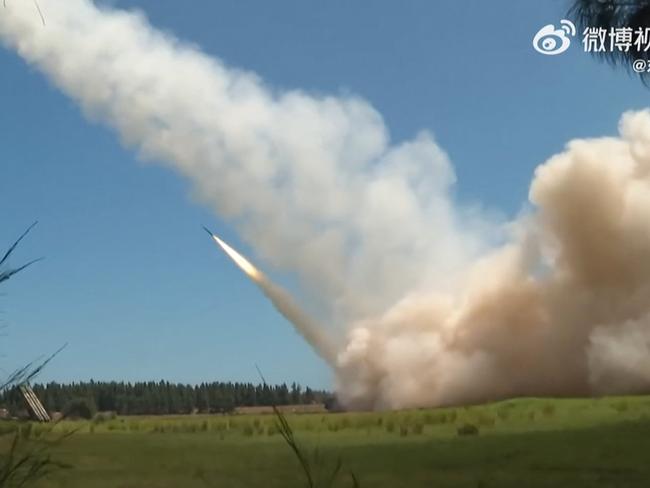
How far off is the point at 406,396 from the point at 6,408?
8.46 metres

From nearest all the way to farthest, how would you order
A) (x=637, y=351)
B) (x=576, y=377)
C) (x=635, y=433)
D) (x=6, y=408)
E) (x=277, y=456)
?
(x=6, y=408), (x=277, y=456), (x=635, y=433), (x=637, y=351), (x=576, y=377)

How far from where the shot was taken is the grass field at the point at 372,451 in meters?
4.70

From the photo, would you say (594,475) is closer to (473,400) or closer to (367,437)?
(367,437)

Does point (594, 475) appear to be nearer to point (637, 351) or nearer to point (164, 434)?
point (164, 434)

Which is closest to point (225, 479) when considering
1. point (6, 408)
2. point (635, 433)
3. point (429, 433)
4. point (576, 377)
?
point (429, 433)

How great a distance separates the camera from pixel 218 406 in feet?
18.2

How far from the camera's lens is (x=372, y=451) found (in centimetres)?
511

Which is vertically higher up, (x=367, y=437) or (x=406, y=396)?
(x=406, y=396)

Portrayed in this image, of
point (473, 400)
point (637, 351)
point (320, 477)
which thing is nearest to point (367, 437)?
point (320, 477)

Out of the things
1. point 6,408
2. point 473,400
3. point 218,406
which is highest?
point 473,400

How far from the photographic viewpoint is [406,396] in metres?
10.0

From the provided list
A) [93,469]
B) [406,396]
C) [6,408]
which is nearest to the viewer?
[6,408]

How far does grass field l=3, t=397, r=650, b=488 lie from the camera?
4.70 metres

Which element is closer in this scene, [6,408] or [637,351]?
[6,408]
